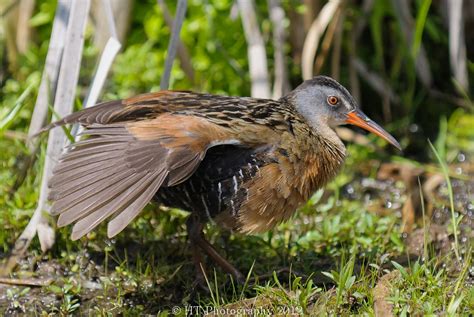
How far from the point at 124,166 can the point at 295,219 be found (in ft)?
4.85

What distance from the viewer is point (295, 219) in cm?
501

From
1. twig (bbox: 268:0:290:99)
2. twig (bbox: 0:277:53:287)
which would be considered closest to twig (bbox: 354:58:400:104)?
twig (bbox: 268:0:290:99)

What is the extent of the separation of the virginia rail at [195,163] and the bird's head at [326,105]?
9 centimetres

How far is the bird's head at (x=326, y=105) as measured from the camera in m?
4.54

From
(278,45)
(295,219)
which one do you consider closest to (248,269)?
(295,219)

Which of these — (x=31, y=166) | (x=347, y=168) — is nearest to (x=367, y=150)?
(x=347, y=168)

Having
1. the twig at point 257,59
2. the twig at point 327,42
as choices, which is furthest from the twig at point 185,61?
the twig at point 327,42

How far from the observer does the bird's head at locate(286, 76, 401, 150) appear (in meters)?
4.54

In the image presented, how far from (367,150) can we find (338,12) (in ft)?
3.18

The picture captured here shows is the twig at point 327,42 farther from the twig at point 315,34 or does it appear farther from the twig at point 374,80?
the twig at point 374,80

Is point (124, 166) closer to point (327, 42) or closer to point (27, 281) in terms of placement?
point (27, 281)

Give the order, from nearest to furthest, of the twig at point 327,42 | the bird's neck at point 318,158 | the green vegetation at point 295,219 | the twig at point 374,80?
1. the green vegetation at point 295,219
2. the bird's neck at point 318,158
3. the twig at point 327,42
4. the twig at point 374,80

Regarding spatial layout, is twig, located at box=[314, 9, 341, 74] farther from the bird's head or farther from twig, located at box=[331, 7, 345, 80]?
the bird's head

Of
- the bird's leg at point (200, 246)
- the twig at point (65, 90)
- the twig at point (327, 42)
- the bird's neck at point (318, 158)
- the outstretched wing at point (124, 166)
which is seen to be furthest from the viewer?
the twig at point (327, 42)
